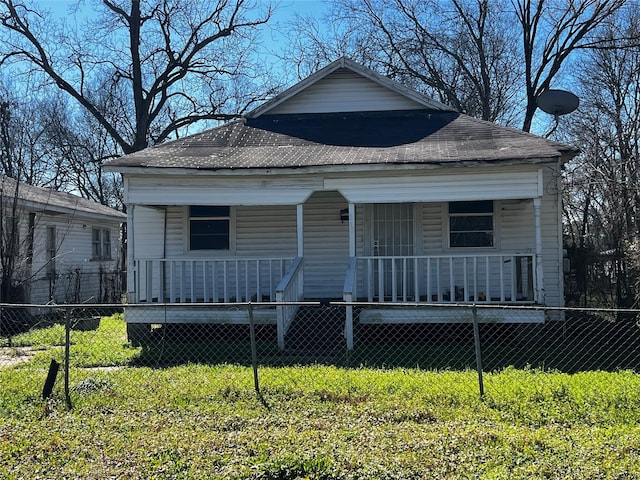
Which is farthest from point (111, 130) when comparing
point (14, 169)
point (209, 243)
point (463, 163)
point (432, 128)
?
point (463, 163)

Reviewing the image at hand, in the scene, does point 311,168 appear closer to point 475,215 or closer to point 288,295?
point 288,295

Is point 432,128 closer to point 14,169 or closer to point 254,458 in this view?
point 254,458

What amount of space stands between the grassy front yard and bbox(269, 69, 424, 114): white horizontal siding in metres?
8.11

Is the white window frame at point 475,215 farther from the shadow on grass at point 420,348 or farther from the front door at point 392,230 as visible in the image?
the shadow on grass at point 420,348

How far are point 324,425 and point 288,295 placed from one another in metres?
4.76

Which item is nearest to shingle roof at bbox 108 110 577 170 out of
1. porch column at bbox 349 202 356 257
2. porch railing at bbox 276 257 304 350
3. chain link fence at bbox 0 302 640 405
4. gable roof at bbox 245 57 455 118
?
gable roof at bbox 245 57 455 118

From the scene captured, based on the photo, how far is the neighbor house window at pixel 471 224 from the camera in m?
12.4

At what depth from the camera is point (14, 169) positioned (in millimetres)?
36156

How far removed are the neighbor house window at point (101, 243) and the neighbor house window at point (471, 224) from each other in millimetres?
15352

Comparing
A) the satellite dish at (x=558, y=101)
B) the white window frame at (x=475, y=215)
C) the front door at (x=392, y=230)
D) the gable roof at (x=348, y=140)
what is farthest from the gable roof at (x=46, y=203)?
the satellite dish at (x=558, y=101)

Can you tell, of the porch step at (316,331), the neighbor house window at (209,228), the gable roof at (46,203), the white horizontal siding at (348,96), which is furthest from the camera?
the gable roof at (46,203)

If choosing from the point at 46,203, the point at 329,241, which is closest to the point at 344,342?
the point at 329,241

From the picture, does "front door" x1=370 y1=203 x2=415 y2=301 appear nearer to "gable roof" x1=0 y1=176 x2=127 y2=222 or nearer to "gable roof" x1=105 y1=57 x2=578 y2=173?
"gable roof" x1=105 y1=57 x2=578 y2=173

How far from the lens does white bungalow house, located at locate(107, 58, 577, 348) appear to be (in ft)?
34.5
